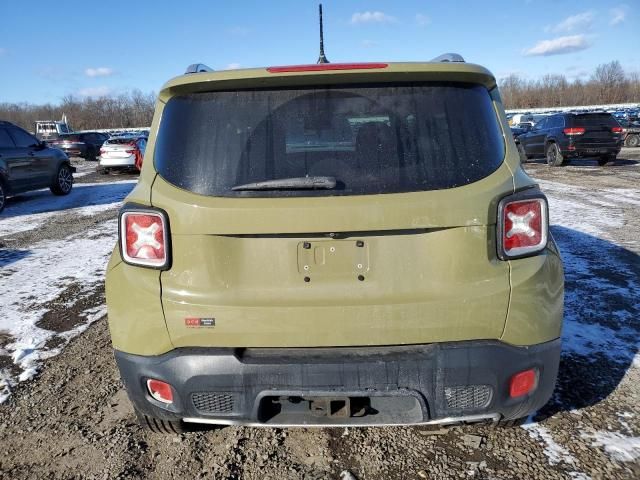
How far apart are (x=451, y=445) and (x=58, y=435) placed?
2161 millimetres

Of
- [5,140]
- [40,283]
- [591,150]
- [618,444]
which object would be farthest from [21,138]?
[591,150]

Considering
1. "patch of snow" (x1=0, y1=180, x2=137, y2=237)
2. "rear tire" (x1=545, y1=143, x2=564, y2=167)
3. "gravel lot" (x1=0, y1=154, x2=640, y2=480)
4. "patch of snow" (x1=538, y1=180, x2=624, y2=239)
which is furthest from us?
"rear tire" (x1=545, y1=143, x2=564, y2=167)

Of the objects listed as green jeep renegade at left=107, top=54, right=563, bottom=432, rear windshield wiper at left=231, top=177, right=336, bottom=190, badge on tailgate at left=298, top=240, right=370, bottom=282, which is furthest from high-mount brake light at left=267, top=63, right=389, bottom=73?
badge on tailgate at left=298, top=240, right=370, bottom=282

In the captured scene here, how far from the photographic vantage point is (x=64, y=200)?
12367mm

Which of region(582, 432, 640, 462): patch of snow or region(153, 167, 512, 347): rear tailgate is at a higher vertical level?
region(153, 167, 512, 347): rear tailgate

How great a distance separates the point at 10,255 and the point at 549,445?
22.6 feet

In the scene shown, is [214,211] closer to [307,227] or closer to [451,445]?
[307,227]

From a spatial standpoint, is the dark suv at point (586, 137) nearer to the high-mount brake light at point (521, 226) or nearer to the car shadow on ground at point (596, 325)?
the car shadow on ground at point (596, 325)

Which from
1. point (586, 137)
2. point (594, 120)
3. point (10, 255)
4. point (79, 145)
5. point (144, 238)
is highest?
point (594, 120)

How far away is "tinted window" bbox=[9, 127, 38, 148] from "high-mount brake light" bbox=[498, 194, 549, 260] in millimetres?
12131

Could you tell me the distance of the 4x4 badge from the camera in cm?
203

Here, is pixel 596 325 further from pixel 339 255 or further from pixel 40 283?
pixel 40 283

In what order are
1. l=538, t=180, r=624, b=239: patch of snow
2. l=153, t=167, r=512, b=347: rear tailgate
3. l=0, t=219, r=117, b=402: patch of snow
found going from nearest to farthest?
1. l=153, t=167, r=512, b=347: rear tailgate
2. l=0, t=219, r=117, b=402: patch of snow
3. l=538, t=180, r=624, b=239: patch of snow

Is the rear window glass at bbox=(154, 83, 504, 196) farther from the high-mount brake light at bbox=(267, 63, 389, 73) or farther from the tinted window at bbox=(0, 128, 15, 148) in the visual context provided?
the tinted window at bbox=(0, 128, 15, 148)
